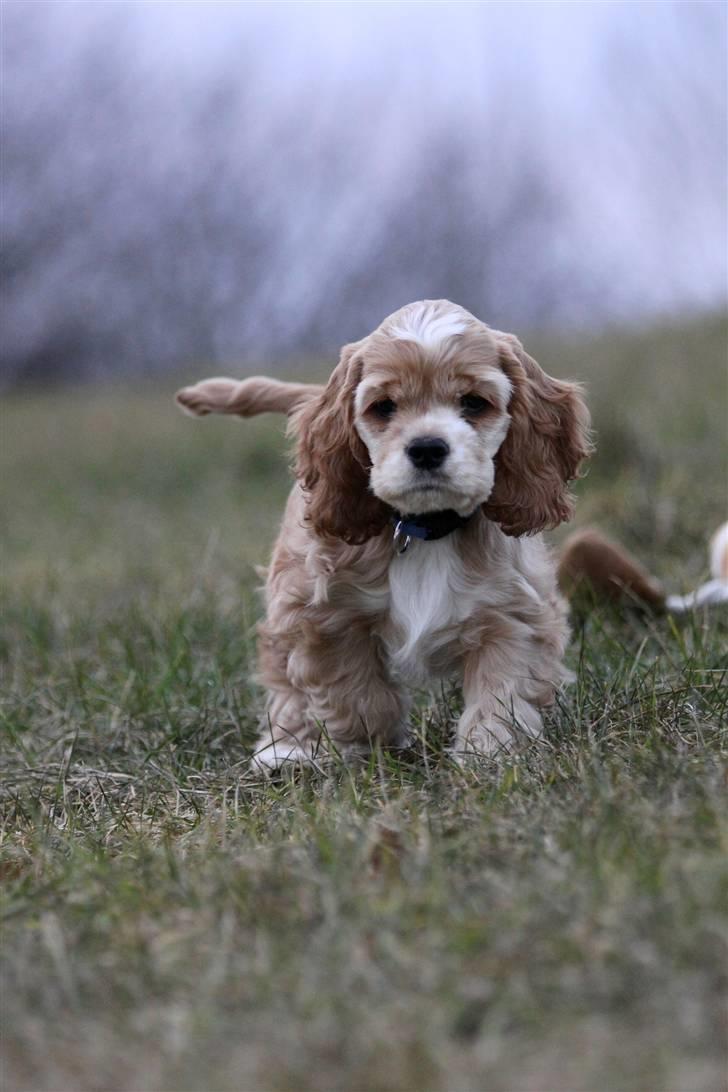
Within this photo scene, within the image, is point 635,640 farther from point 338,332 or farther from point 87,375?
point 87,375

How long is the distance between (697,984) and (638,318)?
1286 centimetres

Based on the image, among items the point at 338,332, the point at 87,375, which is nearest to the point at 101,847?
the point at 338,332

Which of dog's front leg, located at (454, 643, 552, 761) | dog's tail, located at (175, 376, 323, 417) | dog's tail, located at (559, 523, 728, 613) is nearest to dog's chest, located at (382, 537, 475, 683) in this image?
dog's front leg, located at (454, 643, 552, 761)

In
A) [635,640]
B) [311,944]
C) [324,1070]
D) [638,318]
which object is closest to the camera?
[324,1070]

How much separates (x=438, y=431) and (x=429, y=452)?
0.18ft

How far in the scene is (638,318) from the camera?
14156 millimetres

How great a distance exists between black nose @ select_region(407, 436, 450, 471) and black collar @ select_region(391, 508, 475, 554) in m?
0.26

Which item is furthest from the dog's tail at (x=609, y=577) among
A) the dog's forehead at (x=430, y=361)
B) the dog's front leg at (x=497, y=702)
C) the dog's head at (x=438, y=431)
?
the dog's forehead at (x=430, y=361)

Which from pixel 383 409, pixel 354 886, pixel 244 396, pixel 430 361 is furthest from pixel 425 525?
pixel 354 886

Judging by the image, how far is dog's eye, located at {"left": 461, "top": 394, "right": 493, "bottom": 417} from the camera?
3160 mm

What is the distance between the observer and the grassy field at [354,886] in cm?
186

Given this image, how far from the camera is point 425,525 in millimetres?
3262

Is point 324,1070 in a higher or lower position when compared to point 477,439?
lower

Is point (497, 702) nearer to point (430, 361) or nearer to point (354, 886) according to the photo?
point (430, 361)
